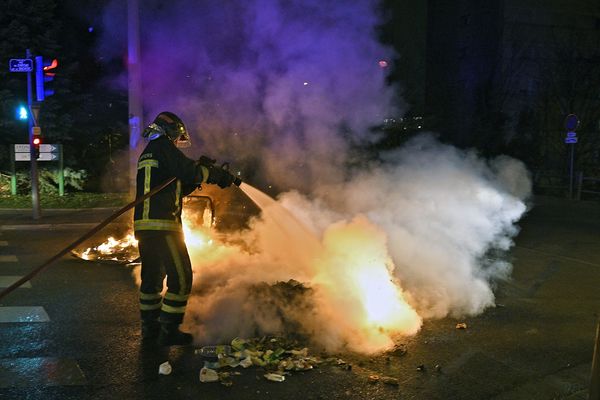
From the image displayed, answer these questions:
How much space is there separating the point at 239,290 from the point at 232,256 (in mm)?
1446

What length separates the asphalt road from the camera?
392cm

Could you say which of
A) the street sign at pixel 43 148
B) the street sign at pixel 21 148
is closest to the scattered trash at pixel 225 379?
the street sign at pixel 43 148

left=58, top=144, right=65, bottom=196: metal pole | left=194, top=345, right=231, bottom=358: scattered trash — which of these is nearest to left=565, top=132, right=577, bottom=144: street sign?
left=58, top=144, right=65, bottom=196: metal pole

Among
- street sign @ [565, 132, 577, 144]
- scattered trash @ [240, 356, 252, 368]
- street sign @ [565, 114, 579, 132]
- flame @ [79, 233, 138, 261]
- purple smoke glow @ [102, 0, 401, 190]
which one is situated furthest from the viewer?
street sign @ [565, 132, 577, 144]

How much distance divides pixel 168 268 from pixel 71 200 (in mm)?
12887

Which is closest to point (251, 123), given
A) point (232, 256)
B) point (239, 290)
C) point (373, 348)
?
point (232, 256)

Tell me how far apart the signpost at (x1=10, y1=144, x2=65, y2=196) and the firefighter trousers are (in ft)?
37.3

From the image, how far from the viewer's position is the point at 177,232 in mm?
4637

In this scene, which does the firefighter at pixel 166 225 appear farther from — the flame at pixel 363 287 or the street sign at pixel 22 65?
the street sign at pixel 22 65

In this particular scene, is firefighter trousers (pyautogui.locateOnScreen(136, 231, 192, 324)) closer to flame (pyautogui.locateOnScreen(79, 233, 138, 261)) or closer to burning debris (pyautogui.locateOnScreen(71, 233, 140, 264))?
burning debris (pyautogui.locateOnScreen(71, 233, 140, 264))

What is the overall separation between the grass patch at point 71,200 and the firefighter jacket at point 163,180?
36.7ft

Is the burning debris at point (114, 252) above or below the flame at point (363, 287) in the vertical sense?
below

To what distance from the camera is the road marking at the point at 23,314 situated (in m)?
5.41

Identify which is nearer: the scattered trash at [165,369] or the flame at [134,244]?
the scattered trash at [165,369]
